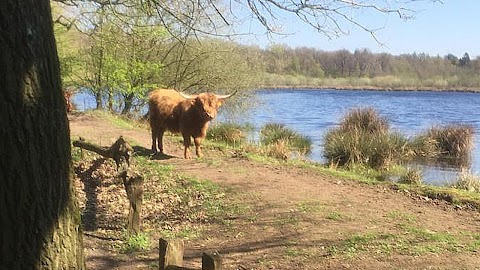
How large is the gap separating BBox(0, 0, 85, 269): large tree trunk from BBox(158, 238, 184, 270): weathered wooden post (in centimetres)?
109

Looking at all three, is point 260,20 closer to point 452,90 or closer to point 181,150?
point 181,150

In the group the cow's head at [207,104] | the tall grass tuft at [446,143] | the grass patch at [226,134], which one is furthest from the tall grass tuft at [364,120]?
the cow's head at [207,104]

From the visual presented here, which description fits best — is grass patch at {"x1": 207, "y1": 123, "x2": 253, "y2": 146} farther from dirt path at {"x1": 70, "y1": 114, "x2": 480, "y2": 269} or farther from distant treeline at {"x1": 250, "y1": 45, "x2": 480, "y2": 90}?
distant treeline at {"x1": 250, "y1": 45, "x2": 480, "y2": 90}

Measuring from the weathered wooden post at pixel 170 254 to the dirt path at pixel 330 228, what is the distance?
193 centimetres

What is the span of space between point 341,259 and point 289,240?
3.07 feet

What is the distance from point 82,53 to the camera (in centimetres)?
2322

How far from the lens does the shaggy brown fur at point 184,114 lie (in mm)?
11547

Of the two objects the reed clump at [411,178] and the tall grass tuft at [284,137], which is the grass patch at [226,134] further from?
the reed clump at [411,178]

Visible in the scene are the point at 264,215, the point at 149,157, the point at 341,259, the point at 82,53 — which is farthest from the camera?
the point at 82,53

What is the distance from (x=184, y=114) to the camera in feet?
39.1

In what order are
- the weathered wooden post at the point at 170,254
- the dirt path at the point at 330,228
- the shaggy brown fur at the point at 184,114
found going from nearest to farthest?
the weathered wooden post at the point at 170,254
the dirt path at the point at 330,228
the shaggy brown fur at the point at 184,114

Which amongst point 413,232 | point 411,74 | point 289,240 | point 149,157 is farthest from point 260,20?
point 411,74

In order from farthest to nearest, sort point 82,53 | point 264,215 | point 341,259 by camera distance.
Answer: point 82,53
point 264,215
point 341,259

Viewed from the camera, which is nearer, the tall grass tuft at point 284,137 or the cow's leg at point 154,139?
the cow's leg at point 154,139
